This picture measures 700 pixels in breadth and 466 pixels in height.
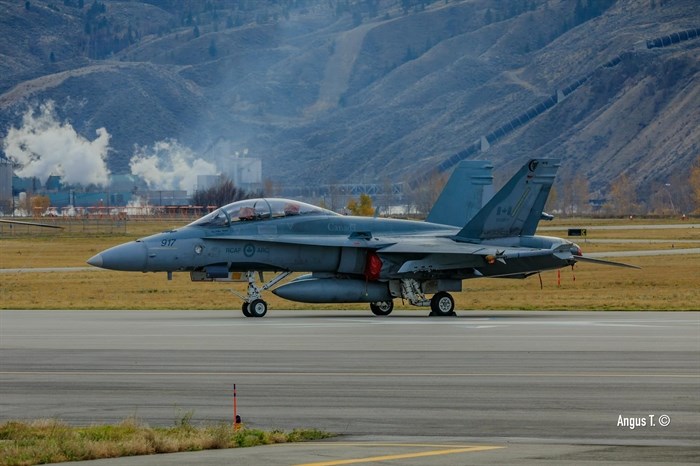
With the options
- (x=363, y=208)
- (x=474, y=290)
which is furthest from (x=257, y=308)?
(x=363, y=208)

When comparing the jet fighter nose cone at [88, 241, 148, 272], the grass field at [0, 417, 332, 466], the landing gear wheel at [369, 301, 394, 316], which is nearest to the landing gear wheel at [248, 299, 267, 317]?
the jet fighter nose cone at [88, 241, 148, 272]

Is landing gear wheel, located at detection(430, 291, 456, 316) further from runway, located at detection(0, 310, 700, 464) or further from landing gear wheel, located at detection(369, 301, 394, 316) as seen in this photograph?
runway, located at detection(0, 310, 700, 464)

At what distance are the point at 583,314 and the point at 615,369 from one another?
14.3 meters

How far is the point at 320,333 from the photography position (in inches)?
1176

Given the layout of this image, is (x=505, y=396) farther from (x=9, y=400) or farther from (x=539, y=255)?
(x=539, y=255)

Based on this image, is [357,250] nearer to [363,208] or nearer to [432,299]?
[432,299]

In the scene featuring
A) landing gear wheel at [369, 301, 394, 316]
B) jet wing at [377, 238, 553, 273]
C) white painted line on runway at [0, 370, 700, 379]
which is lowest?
white painted line on runway at [0, 370, 700, 379]

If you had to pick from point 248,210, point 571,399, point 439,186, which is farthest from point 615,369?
point 439,186

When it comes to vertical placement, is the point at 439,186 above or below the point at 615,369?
above

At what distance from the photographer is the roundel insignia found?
3562 centimetres

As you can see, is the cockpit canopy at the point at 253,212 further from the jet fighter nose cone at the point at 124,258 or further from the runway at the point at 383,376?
the runway at the point at 383,376

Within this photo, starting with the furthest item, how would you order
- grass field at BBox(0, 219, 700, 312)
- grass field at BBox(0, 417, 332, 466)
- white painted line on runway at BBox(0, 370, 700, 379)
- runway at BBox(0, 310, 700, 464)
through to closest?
grass field at BBox(0, 219, 700, 312), white painted line on runway at BBox(0, 370, 700, 379), runway at BBox(0, 310, 700, 464), grass field at BBox(0, 417, 332, 466)

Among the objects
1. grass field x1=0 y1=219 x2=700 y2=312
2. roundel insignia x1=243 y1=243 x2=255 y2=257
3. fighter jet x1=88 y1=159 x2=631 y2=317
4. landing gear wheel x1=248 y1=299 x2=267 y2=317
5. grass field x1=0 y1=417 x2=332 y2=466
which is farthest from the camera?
grass field x1=0 y1=219 x2=700 y2=312

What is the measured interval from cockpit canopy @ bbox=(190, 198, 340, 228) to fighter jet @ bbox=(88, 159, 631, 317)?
0.03 meters
